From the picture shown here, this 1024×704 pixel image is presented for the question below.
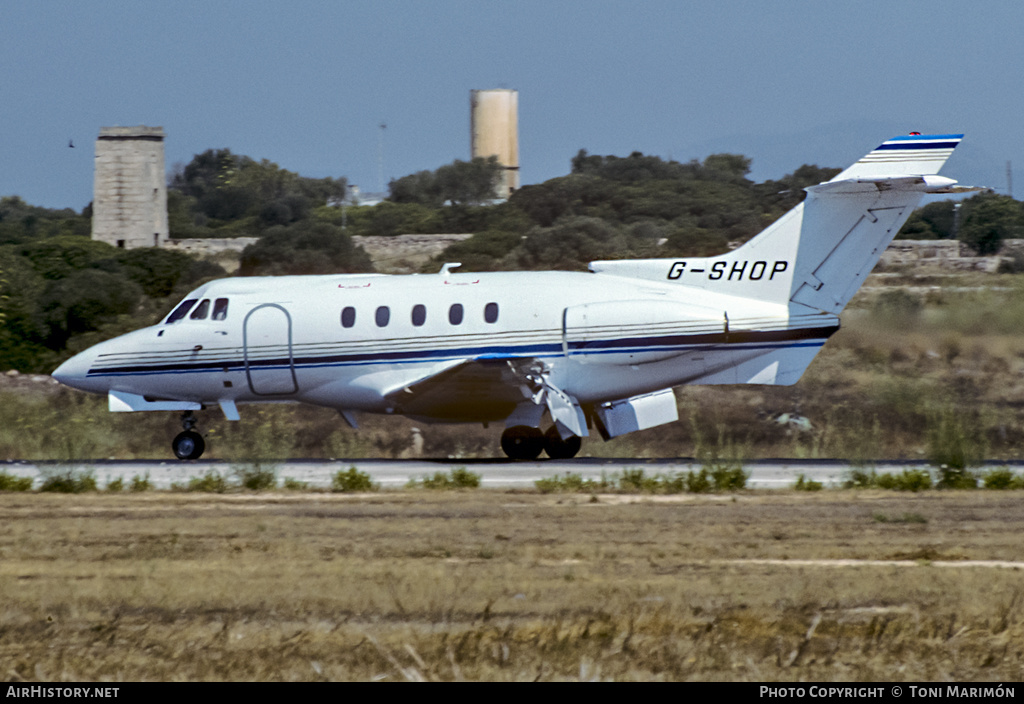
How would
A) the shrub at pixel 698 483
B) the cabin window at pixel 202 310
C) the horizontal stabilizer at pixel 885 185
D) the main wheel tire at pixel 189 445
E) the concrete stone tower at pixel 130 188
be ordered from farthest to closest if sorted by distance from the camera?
the concrete stone tower at pixel 130 188
the main wheel tire at pixel 189 445
the cabin window at pixel 202 310
the horizontal stabilizer at pixel 885 185
the shrub at pixel 698 483

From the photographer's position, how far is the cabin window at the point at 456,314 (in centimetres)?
2164

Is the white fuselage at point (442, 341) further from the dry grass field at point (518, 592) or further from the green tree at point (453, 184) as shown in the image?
the green tree at point (453, 184)

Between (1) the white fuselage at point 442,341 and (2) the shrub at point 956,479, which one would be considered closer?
(2) the shrub at point 956,479

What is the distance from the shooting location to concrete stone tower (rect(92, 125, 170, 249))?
219ft

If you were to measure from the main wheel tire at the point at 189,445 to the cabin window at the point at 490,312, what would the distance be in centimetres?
595

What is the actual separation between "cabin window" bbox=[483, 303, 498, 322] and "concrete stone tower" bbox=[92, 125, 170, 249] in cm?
4792

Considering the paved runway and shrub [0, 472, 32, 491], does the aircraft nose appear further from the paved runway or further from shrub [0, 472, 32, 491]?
shrub [0, 472, 32, 491]

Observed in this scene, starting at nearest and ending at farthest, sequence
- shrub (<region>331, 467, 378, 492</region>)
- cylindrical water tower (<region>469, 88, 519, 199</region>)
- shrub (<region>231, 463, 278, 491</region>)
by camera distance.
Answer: shrub (<region>331, 467, 378, 492</region>) < shrub (<region>231, 463, 278, 491</region>) < cylindrical water tower (<region>469, 88, 519, 199</region>)

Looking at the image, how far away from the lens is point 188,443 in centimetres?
2362

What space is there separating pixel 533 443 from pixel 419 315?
3.07 meters

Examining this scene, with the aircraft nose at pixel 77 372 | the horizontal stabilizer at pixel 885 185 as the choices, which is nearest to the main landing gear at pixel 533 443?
the horizontal stabilizer at pixel 885 185

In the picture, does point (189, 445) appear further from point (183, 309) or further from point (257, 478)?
point (257, 478)

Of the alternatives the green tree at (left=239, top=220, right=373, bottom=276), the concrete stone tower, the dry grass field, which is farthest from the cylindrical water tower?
the dry grass field

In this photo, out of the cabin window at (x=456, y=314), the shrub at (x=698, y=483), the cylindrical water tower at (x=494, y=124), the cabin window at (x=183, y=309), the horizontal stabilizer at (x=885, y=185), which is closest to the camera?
the shrub at (x=698, y=483)
